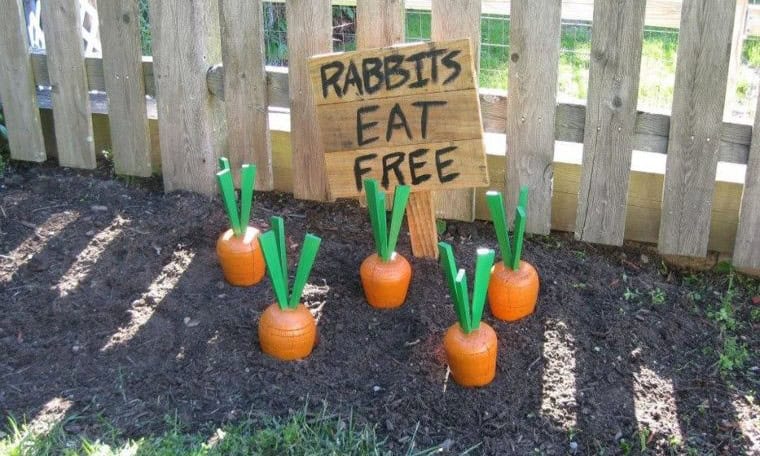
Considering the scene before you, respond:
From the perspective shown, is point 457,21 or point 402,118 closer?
point 402,118

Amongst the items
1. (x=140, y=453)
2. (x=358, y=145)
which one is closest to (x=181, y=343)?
(x=140, y=453)

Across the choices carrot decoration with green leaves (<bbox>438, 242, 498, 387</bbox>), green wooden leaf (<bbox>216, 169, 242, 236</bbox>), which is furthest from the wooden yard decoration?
carrot decoration with green leaves (<bbox>438, 242, 498, 387</bbox>)

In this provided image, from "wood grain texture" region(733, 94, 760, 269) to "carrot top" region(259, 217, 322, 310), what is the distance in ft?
5.39

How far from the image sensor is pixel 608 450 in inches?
103

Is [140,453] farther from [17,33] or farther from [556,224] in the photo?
[17,33]

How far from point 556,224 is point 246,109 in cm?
142

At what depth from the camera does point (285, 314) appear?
2926 mm

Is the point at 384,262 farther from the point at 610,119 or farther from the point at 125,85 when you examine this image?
the point at 125,85

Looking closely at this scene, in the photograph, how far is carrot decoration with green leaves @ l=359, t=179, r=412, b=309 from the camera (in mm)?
3012

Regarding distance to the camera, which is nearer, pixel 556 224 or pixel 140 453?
pixel 140 453

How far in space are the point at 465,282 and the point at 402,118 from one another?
80 cm

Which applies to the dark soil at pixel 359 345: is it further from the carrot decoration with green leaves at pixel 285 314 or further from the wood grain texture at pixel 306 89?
the wood grain texture at pixel 306 89

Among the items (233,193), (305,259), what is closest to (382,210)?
(305,259)

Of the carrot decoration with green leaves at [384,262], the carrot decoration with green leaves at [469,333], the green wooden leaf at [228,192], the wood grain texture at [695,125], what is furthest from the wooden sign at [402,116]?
the wood grain texture at [695,125]
